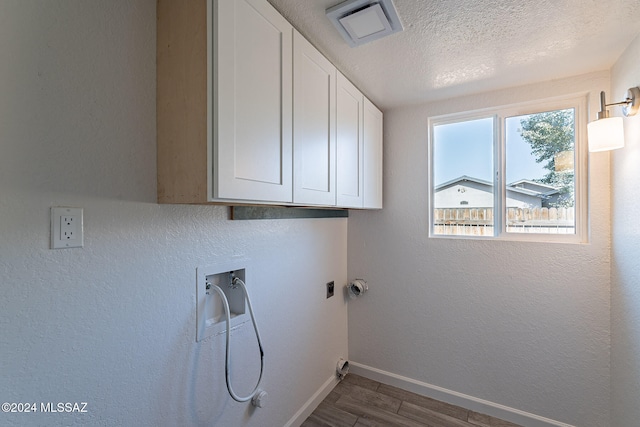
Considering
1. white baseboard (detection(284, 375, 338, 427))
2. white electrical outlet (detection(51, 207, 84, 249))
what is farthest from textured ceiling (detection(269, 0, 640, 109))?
white baseboard (detection(284, 375, 338, 427))

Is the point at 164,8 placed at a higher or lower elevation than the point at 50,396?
higher

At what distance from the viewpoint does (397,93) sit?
78.5 inches

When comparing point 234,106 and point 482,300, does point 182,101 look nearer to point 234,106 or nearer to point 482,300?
point 234,106

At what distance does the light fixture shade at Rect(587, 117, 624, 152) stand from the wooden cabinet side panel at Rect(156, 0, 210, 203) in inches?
72.5

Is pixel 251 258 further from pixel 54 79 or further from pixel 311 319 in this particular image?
pixel 54 79

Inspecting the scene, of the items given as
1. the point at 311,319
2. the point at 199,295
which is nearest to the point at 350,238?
the point at 311,319

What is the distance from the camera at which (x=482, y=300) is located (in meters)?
1.94

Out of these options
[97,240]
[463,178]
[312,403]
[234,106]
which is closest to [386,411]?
[312,403]

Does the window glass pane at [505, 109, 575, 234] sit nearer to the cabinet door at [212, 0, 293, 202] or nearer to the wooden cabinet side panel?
the cabinet door at [212, 0, 293, 202]

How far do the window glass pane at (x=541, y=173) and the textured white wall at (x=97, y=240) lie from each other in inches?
76.3

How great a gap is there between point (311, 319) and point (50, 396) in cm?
136

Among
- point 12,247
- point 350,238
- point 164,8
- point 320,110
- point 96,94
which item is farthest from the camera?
point 350,238

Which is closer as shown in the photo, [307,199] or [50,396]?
[50,396]

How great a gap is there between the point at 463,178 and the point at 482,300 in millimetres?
911
